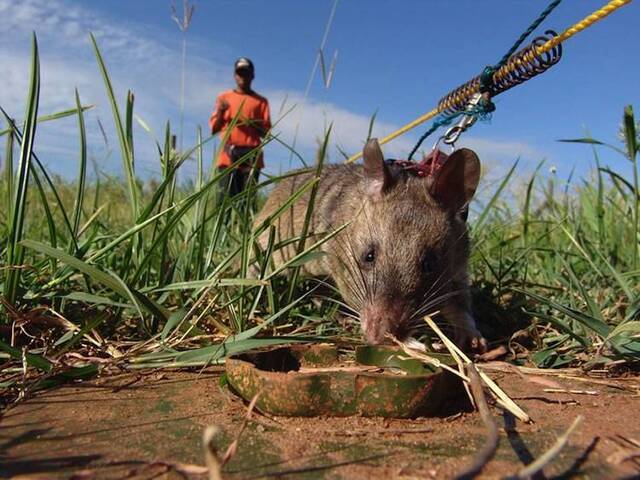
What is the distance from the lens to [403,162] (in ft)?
11.8

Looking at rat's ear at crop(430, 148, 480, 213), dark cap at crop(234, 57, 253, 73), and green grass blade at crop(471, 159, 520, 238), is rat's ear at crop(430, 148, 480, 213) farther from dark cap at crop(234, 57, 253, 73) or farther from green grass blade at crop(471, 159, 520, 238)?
dark cap at crop(234, 57, 253, 73)

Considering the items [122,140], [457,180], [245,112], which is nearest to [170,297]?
[122,140]

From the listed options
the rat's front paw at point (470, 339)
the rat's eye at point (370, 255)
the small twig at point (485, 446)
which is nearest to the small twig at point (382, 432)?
the small twig at point (485, 446)

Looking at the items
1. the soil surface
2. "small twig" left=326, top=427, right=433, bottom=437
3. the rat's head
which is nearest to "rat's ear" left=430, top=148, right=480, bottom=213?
the rat's head

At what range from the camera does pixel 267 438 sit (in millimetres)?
1461

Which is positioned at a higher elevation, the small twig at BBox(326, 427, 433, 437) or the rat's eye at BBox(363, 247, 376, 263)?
the rat's eye at BBox(363, 247, 376, 263)

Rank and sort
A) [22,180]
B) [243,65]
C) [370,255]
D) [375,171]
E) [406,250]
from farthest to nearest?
[243,65], [375,171], [370,255], [406,250], [22,180]

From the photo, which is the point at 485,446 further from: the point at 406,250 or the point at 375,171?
the point at 375,171

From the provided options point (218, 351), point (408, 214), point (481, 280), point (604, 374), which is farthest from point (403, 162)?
point (218, 351)

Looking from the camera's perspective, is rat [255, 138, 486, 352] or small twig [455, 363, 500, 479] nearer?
small twig [455, 363, 500, 479]

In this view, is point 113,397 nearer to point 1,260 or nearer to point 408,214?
point 1,260

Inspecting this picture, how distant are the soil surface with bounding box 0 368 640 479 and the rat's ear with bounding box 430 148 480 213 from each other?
4.61 ft

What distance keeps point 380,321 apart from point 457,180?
1035 mm

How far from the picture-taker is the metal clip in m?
3.06
